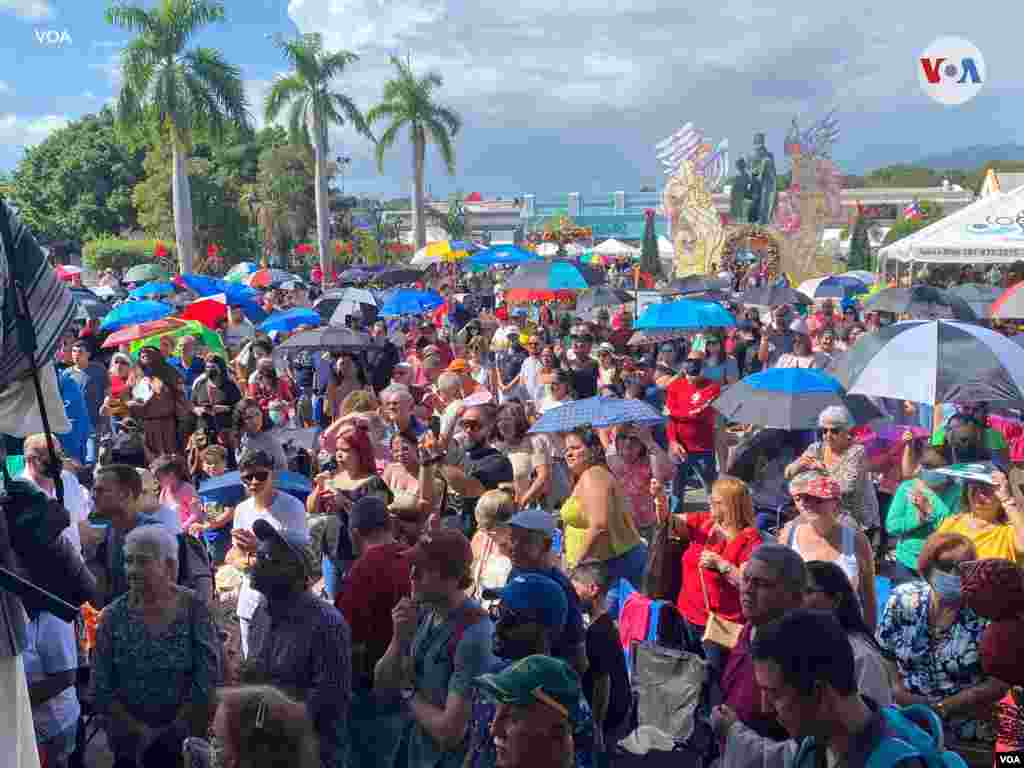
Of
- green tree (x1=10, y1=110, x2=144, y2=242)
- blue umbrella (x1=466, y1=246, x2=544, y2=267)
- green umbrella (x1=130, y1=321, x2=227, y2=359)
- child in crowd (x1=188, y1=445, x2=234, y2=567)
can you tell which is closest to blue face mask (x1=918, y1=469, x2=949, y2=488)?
child in crowd (x1=188, y1=445, x2=234, y2=567)

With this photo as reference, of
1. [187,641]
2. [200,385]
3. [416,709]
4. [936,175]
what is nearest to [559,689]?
[416,709]

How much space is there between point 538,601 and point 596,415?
135 inches

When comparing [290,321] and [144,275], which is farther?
[144,275]

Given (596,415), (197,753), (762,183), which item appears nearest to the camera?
(197,753)

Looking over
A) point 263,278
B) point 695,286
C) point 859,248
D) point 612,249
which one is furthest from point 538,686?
point 859,248

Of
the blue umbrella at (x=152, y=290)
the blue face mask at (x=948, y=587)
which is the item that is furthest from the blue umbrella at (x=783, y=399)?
the blue umbrella at (x=152, y=290)

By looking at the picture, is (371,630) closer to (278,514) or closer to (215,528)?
(278,514)

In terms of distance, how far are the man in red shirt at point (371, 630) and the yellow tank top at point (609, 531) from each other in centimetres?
143

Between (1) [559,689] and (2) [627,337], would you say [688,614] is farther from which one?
(2) [627,337]

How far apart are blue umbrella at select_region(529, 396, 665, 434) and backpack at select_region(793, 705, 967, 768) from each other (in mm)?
3818

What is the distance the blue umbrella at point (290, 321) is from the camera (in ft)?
45.3

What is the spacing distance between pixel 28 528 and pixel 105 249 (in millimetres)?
47817

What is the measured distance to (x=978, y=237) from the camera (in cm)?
1909

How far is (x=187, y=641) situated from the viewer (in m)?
3.73
